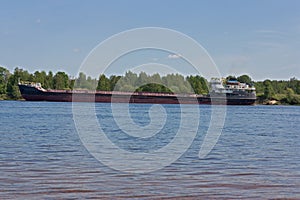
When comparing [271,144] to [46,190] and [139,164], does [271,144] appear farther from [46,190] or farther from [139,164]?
[46,190]

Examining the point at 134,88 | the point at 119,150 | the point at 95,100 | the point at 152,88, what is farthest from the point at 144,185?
the point at 152,88

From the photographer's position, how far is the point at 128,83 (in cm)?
12538

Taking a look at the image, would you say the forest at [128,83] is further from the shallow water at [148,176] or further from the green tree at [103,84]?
the shallow water at [148,176]

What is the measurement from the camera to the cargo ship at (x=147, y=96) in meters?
116

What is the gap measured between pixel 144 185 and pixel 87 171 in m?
2.80

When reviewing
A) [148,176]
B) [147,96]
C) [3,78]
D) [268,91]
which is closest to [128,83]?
[147,96]

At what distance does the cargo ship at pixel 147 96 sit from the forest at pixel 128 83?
22.6 feet

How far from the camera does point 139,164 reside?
17531 mm

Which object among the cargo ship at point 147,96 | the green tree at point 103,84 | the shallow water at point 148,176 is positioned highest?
the green tree at point 103,84

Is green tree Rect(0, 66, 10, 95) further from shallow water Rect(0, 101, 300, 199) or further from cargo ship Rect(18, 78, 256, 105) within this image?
shallow water Rect(0, 101, 300, 199)

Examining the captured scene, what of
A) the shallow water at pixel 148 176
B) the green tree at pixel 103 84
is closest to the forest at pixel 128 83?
the green tree at pixel 103 84

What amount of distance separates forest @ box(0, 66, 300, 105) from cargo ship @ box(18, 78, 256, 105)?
6.88 metres

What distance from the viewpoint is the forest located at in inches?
5189

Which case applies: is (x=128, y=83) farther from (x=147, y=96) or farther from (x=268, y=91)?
(x=268, y=91)
